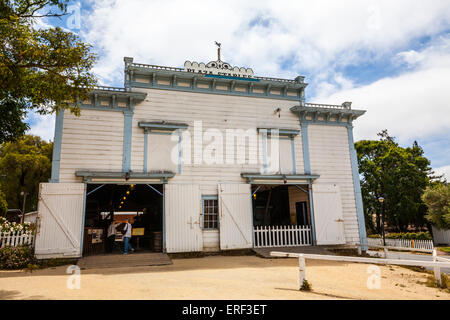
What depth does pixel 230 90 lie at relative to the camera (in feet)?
46.2

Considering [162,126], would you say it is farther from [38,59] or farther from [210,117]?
[38,59]

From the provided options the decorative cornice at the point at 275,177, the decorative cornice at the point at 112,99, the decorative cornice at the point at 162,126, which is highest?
the decorative cornice at the point at 112,99

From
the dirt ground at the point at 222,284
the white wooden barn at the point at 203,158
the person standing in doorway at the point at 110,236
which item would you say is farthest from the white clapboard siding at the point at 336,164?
the person standing in doorway at the point at 110,236

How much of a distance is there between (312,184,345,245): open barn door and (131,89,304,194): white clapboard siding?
5.07ft

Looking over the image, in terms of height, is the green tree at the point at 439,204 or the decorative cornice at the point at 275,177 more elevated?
the decorative cornice at the point at 275,177

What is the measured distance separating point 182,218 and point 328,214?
7.01m

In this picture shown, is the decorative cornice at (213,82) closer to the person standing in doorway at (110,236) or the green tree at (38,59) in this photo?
the green tree at (38,59)

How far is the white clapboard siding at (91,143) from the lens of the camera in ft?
37.5

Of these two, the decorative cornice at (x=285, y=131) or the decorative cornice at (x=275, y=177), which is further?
the decorative cornice at (x=285, y=131)

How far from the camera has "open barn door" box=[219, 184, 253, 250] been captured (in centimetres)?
1247

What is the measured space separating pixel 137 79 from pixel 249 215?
7.88 meters

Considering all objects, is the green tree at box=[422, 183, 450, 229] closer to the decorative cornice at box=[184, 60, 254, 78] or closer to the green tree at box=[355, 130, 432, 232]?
the green tree at box=[355, 130, 432, 232]

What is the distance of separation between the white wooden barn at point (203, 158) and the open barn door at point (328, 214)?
48 millimetres

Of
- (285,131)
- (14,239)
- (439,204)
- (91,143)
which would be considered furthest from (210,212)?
(439,204)
